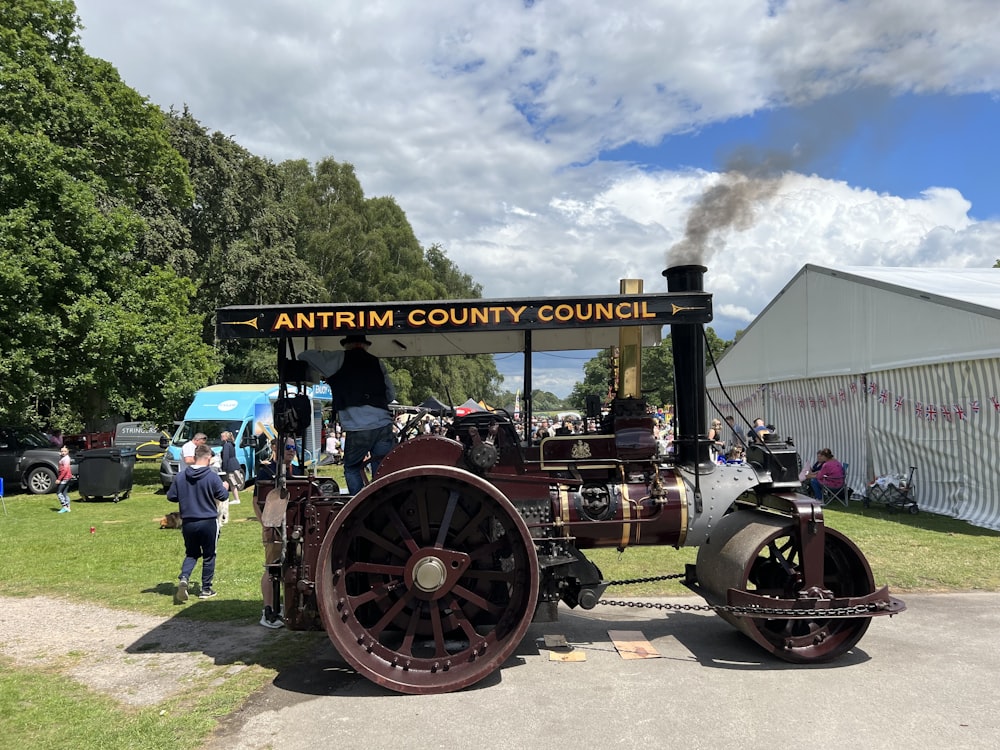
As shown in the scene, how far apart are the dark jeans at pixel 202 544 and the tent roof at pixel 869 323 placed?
10317 millimetres

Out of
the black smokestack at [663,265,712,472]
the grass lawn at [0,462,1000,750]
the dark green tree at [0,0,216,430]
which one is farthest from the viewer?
the dark green tree at [0,0,216,430]

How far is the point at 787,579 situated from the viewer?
16.3ft

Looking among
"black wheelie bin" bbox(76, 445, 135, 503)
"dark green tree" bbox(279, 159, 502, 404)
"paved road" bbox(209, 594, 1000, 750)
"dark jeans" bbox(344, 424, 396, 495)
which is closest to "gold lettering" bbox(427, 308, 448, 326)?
"dark jeans" bbox(344, 424, 396, 495)

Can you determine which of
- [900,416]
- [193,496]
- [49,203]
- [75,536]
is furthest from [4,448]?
[900,416]

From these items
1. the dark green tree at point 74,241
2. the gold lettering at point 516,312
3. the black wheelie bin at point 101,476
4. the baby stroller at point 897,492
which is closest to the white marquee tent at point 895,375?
the baby stroller at point 897,492

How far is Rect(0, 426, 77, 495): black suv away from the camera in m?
16.0

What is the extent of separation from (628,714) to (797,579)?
1.60m

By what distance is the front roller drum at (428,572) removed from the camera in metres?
4.25

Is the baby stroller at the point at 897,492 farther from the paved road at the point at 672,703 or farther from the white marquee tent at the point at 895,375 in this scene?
the paved road at the point at 672,703

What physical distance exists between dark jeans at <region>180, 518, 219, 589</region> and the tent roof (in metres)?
10.3

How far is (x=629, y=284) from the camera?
5.05 m

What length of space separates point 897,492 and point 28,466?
17.5 metres

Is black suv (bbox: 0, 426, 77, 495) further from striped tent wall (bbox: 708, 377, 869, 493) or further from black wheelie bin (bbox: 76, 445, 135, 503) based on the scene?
striped tent wall (bbox: 708, 377, 869, 493)

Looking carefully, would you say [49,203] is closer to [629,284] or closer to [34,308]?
[34,308]
